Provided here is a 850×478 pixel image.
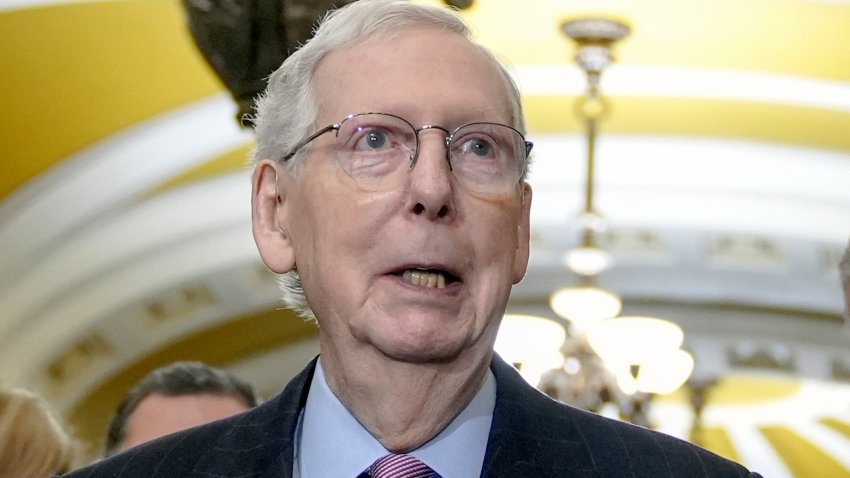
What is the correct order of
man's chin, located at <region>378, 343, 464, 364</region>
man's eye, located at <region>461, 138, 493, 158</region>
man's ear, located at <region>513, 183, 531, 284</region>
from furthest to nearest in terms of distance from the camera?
man's ear, located at <region>513, 183, 531, 284</region> → man's eye, located at <region>461, 138, 493, 158</region> → man's chin, located at <region>378, 343, 464, 364</region>

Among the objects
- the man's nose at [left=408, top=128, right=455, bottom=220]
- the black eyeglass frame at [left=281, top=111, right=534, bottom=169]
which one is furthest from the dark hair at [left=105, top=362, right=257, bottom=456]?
the man's nose at [left=408, top=128, right=455, bottom=220]

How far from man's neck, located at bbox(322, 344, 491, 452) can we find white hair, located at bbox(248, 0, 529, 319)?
243 mm

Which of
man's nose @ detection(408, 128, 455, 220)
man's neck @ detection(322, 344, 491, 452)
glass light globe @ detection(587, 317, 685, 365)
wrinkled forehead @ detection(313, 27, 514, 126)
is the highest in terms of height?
wrinkled forehead @ detection(313, 27, 514, 126)

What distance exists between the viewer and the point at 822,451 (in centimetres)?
2241

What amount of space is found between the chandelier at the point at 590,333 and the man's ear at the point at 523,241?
6.94 metres

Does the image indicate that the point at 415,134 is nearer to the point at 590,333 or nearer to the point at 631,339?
the point at 590,333

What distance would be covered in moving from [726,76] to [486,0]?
6.95 feet

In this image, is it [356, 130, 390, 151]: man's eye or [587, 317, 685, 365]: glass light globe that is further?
[587, 317, 685, 365]: glass light globe

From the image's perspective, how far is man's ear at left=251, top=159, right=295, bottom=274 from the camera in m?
2.14

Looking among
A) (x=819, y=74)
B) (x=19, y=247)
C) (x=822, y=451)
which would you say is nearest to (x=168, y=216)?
(x=19, y=247)

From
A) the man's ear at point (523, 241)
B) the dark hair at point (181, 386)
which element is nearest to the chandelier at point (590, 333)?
the dark hair at point (181, 386)

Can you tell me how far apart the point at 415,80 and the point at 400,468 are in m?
0.50

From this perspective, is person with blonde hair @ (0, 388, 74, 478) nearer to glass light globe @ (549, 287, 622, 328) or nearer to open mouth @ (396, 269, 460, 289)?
open mouth @ (396, 269, 460, 289)

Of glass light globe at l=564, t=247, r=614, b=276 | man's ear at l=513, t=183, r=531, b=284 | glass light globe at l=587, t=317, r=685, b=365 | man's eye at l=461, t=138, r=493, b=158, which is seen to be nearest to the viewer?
man's eye at l=461, t=138, r=493, b=158
